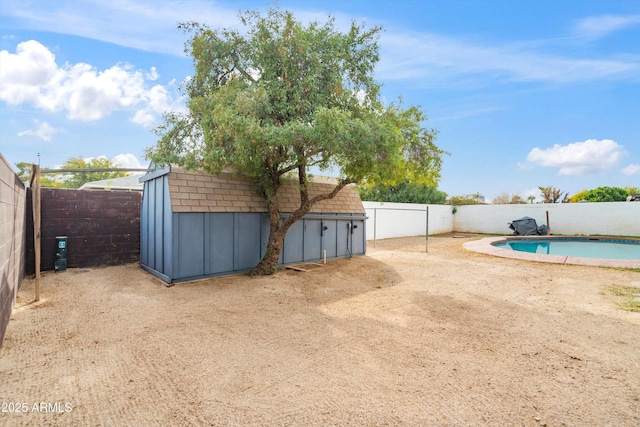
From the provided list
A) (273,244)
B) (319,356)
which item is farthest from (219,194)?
(319,356)

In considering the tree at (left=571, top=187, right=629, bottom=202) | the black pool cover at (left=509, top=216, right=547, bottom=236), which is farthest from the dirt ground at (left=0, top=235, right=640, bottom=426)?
the tree at (left=571, top=187, right=629, bottom=202)

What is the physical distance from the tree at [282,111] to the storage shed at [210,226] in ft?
1.51

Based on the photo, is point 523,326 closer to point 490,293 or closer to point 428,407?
point 490,293

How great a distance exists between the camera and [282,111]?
19.1 feet

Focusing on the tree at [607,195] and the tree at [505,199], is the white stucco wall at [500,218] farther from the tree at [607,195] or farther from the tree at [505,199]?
the tree at [607,195]

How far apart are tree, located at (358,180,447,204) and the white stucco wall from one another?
9.23 feet

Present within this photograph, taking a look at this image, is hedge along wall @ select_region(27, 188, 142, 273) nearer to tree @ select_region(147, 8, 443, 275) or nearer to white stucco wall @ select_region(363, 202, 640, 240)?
tree @ select_region(147, 8, 443, 275)

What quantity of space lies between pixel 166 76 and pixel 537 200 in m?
23.1

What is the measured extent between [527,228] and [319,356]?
56.0 feet

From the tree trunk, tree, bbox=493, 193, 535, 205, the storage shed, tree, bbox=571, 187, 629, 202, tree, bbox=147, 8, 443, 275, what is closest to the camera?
tree, bbox=147, 8, 443, 275

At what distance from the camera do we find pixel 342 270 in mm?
7727

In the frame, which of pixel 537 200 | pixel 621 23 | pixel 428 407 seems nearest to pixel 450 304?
pixel 428 407

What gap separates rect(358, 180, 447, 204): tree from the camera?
22047 millimetres

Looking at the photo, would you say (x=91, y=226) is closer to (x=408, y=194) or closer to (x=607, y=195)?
(x=408, y=194)
